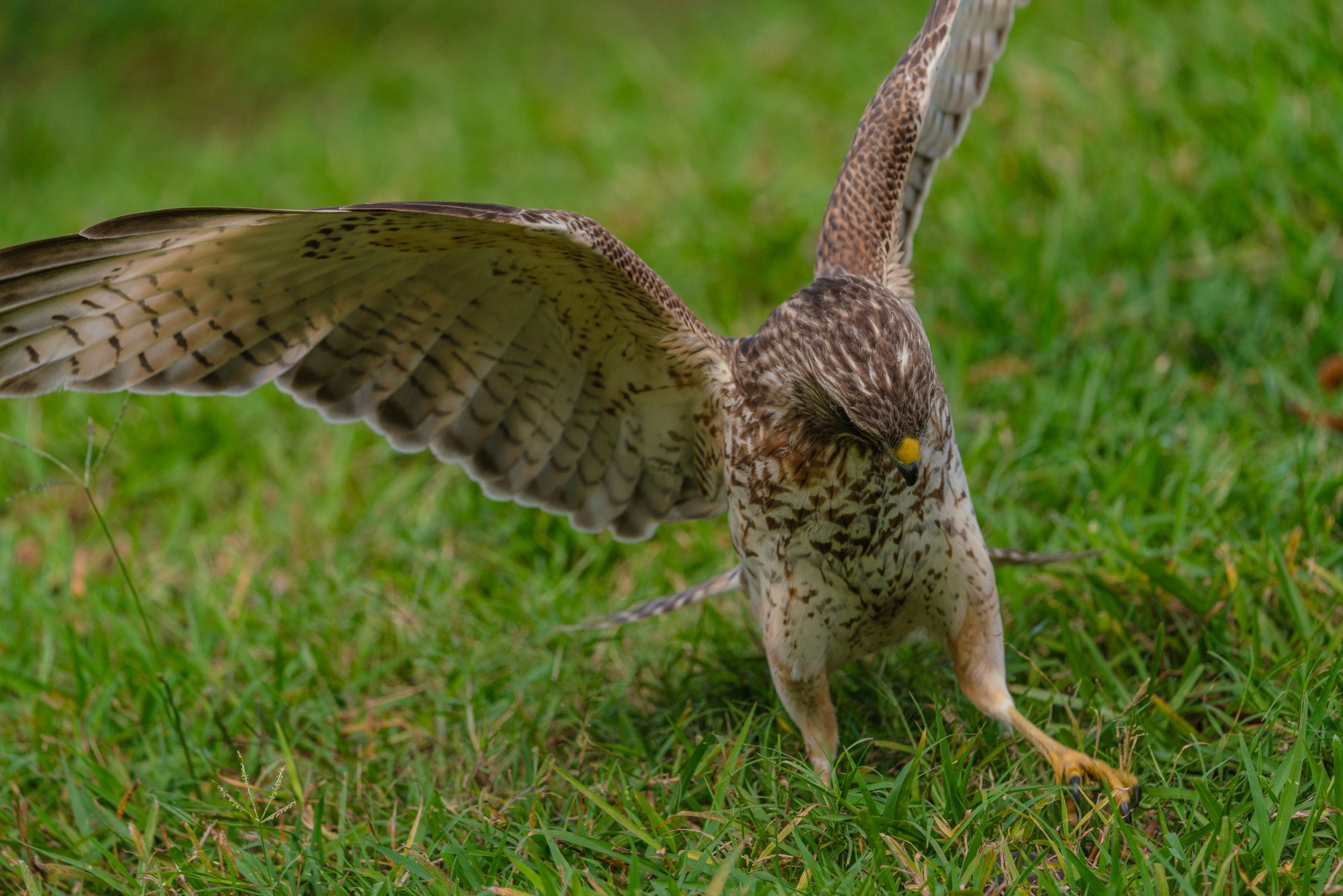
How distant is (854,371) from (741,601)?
5.42 feet

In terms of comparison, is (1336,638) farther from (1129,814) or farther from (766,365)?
(766,365)

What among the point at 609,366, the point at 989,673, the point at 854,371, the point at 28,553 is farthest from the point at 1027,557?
the point at 28,553

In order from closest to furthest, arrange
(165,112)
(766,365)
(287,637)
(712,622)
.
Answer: (766,365), (712,622), (287,637), (165,112)

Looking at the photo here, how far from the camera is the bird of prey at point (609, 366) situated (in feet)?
10.3

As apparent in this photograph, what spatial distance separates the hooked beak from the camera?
3.01 metres

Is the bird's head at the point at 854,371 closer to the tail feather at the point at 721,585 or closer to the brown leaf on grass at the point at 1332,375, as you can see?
the tail feather at the point at 721,585

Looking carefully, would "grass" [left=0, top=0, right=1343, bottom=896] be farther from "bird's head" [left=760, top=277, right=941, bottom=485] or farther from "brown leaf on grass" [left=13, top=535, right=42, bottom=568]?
"bird's head" [left=760, top=277, right=941, bottom=485]

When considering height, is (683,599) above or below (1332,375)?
below

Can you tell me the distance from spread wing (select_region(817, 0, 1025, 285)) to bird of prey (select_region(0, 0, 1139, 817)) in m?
0.01

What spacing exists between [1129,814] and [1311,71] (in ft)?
13.9

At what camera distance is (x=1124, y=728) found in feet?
11.2

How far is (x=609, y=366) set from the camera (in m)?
3.84

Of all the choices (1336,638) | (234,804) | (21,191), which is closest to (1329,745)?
(1336,638)

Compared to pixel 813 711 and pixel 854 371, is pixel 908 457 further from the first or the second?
pixel 813 711
